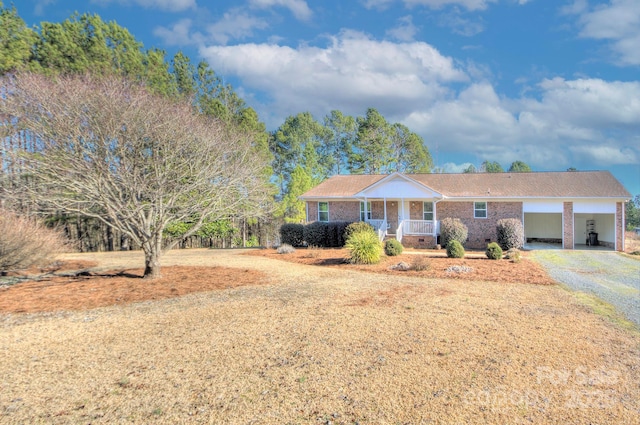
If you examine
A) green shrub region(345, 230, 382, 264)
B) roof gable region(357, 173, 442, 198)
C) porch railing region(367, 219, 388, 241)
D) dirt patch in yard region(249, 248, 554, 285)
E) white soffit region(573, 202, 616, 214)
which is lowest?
dirt patch in yard region(249, 248, 554, 285)

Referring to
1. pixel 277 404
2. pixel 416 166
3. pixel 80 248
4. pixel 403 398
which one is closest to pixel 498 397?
pixel 403 398

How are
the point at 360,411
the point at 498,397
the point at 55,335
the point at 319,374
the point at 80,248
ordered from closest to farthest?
1. the point at 360,411
2. the point at 498,397
3. the point at 319,374
4. the point at 55,335
5. the point at 80,248

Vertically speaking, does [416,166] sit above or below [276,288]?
above

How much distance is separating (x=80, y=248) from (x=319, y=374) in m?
24.1

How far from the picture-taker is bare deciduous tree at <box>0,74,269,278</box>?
10.1 metres

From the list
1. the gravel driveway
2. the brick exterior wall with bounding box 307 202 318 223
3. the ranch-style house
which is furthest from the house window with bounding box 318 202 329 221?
the gravel driveway

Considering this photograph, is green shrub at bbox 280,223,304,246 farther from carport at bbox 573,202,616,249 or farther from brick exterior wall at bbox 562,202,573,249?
carport at bbox 573,202,616,249

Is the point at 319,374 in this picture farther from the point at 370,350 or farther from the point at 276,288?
the point at 276,288

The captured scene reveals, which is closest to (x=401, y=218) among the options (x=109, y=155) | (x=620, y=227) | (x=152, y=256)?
(x=620, y=227)

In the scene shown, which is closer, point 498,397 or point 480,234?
point 498,397

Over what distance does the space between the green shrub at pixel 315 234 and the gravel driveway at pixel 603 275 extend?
1071 centimetres

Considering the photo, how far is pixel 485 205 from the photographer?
2103 centimetres

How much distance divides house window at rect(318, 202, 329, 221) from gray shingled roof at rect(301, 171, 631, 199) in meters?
0.67

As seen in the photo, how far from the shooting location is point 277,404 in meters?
3.77
